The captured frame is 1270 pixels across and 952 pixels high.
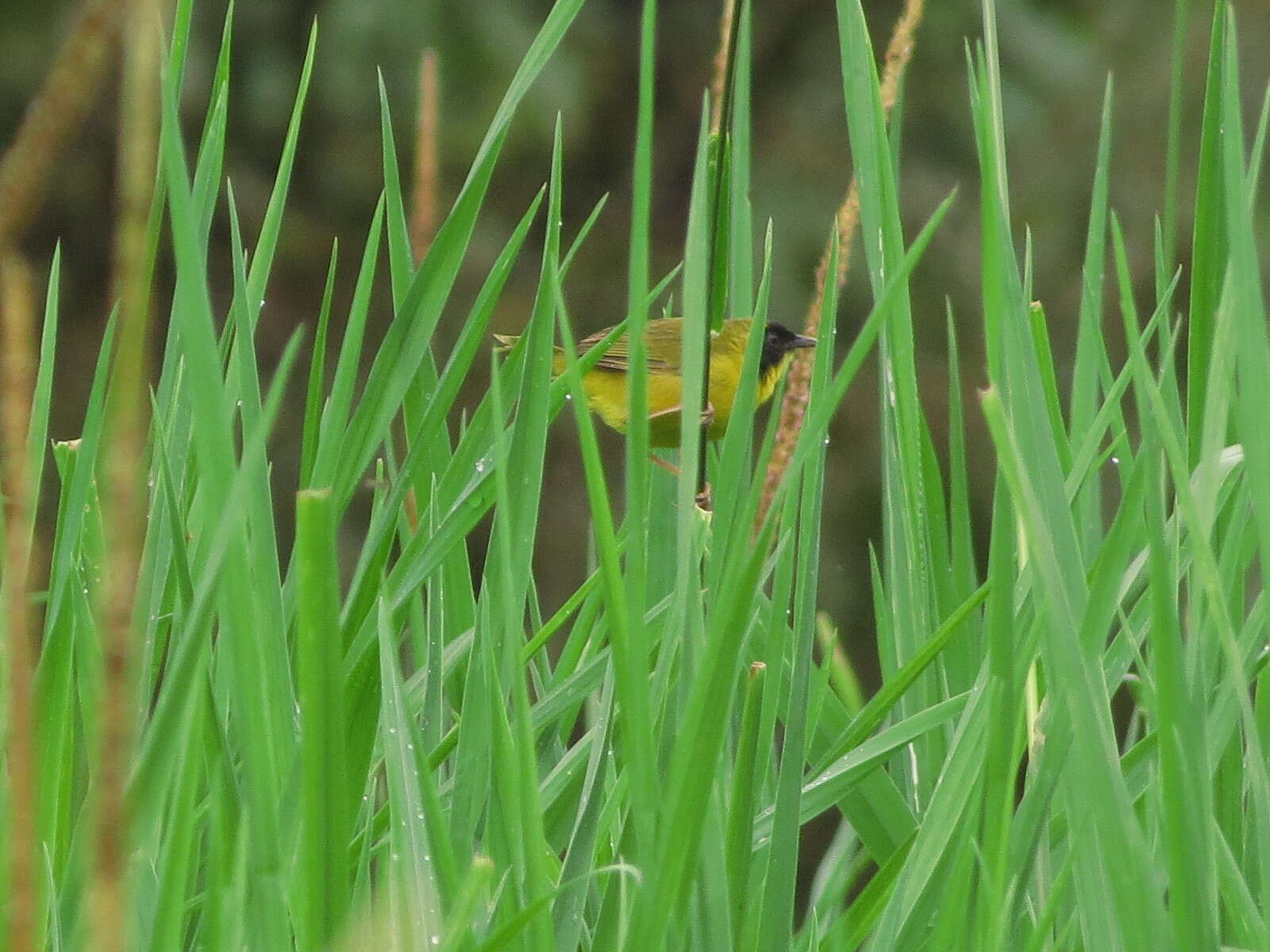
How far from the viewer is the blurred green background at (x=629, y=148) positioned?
16.3 feet

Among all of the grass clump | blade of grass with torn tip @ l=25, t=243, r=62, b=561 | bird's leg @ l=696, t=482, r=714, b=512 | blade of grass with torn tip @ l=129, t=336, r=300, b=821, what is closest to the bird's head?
bird's leg @ l=696, t=482, r=714, b=512

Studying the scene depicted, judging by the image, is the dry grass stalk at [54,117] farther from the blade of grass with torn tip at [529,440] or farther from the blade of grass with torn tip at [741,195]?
the blade of grass with torn tip at [741,195]

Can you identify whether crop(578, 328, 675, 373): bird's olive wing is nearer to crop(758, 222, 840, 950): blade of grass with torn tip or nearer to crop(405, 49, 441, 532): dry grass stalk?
crop(405, 49, 441, 532): dry grass stalk

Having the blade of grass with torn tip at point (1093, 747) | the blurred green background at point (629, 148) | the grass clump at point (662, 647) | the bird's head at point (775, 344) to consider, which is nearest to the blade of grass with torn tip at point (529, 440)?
the grass clump at point (662, 647)

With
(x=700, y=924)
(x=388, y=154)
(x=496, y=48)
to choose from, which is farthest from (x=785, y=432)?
(x=496, y=48)

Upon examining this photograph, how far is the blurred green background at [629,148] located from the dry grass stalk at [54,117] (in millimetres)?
4517

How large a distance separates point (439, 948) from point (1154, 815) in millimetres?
421

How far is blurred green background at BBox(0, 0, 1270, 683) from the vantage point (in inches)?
196

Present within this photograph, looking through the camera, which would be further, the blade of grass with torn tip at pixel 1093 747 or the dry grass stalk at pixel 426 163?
the dry grass stalk at pixel 426 163

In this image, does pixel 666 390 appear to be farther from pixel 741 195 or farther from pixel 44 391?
pixel 44 391

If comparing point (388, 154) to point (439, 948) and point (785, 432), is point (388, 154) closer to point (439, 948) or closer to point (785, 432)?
point (785, 432)

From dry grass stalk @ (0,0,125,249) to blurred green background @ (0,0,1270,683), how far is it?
4.52 meters

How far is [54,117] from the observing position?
15.1 inches

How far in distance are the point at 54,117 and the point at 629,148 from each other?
584 centimetres
